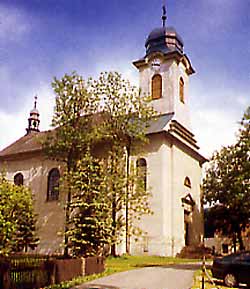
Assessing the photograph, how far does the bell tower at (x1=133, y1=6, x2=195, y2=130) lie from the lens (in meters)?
38.8

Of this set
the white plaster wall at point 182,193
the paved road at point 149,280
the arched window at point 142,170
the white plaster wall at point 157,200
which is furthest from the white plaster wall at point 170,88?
the paved road at point 149,280

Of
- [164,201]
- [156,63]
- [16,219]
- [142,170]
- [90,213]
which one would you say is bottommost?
[16,219]

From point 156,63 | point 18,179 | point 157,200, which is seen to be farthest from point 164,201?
point 18,179

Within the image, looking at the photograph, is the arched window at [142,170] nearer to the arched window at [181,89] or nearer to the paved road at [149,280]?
the arched window at [181,89]

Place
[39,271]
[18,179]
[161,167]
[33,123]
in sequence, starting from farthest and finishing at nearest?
[33,123], [18,179], [161,167], [39,271]

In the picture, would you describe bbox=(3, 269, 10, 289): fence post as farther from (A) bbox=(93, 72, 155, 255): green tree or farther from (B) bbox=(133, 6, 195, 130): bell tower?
(B) bbox=(133, 6, 195, 130): bell tower

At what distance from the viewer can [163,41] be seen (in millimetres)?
41031

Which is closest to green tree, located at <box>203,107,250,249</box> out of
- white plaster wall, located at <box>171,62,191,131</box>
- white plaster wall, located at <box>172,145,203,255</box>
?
white plaster wall, located at <box>172,145,203,255</box>

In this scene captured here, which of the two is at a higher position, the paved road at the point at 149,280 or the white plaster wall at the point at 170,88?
the white plaster wall at the point at 170,88

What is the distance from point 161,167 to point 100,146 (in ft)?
19.0

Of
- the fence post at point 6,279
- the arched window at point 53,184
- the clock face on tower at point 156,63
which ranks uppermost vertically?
the clock face on tower at point 156,63

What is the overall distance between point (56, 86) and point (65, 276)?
20284mm

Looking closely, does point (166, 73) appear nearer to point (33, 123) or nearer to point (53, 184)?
point (53, 184)

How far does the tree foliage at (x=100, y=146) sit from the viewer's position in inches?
1147
